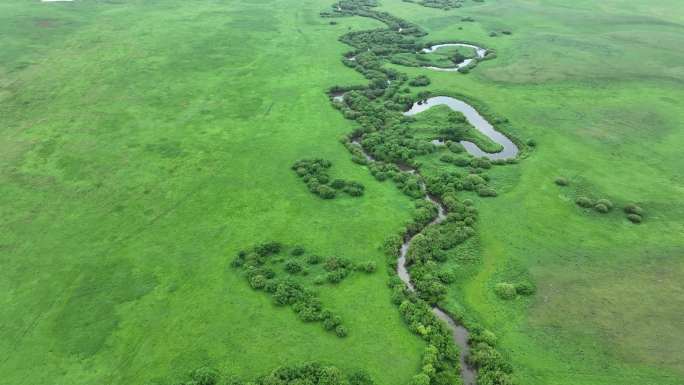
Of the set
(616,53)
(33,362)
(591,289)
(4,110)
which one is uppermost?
(616,53)

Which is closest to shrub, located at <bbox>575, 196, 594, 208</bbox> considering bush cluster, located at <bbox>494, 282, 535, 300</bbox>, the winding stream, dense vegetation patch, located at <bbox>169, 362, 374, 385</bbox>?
the winding stream

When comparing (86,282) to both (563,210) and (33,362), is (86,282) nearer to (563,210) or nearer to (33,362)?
(33,362)

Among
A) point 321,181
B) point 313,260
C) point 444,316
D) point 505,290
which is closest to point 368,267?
point 313,260

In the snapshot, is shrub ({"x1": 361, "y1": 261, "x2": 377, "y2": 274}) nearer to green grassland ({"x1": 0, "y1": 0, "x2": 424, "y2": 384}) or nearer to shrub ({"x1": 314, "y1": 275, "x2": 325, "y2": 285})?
green grassland ({"x1": 0, "y1": 0, "x2": 424, "y2": 384})

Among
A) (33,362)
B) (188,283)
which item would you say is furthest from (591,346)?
(33,362)

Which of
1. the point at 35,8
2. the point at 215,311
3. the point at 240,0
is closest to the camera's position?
the point at 215,311

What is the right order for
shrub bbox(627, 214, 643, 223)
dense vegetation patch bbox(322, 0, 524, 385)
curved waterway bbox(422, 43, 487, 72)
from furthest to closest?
curved waterway bbox(422, 43, 487, 72)
shrub bbox(627, 214, 643, 223)
dense vegetation patch bbox(322, 0, 524, 385)
